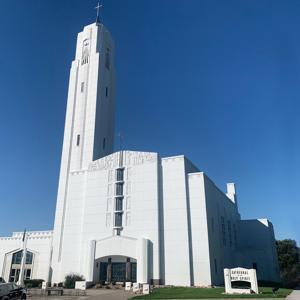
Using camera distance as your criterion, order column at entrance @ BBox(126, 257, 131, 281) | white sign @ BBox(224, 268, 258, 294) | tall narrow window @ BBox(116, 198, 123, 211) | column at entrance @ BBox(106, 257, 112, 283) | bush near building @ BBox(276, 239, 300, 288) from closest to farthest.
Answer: white sign @ BBox(224, 268, 258, 294) → column at entrance @ BBox(126, 257, 131, 281) → column at entrance @ BBox(106, 257, 112, 283) → tall narrow window @ BBox(116, 198, 123, 211) → bush near building @ BBox(276, 239, 300, 288)

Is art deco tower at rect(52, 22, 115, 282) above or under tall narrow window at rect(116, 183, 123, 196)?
above

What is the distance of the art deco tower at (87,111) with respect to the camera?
45781 mm

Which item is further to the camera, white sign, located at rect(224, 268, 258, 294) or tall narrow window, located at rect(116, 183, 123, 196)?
tall narrow window, located at rect(116, 183, 123, 196)

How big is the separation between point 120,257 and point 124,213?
5.30 m

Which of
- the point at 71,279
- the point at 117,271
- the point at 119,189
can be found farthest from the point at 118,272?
the point at 119,189

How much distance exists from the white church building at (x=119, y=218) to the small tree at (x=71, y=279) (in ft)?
3.07

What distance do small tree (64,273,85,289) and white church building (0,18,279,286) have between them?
937 mm

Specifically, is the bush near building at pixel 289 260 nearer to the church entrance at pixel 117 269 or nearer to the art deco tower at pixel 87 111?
the church entrance at pixel 117 269

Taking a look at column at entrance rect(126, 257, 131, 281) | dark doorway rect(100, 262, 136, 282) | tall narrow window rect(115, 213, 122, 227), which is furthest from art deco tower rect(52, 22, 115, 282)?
column at entrance rect(126, 257, 131, 281)

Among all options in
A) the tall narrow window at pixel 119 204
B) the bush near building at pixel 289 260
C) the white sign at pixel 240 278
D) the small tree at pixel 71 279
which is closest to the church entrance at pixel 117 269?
the small tree at pixel 71 279

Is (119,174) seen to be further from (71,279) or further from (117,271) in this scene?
(71,279)

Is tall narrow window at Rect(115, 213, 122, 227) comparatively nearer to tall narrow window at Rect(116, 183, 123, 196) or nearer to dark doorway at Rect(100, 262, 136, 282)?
tall narrow window at Rect(116, 183, 123, 196)

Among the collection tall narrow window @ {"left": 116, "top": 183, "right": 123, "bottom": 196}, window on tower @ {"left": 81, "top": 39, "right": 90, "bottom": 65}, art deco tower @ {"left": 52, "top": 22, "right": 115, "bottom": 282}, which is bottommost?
tall narrow window @ {"left": 116, "top": 183, "right": 123, "bottom": 196}

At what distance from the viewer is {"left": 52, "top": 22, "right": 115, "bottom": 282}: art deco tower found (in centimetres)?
4578
